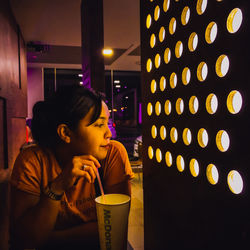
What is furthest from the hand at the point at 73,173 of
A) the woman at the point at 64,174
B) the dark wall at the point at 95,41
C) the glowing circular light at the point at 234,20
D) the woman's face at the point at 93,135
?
the dark wall at the point at 95,41

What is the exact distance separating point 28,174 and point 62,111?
0.33 metres

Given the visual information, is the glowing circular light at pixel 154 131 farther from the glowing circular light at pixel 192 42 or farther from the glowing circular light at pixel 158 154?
the glowing circular light at pixel 192 42

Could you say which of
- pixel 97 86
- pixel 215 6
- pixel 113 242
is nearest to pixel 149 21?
pixel 215 6

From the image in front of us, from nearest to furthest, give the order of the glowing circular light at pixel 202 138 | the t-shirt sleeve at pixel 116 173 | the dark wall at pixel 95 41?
the glowing circular light at pixel 202 138 < the t-shirt sleeve at pixel 116 173 < the dark wall at pixel 95 41

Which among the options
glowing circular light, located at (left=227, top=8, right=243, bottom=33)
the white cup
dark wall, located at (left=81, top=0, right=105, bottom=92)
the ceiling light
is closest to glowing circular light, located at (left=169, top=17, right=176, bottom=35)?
glowing circular light, located at (left=227, top=8, right=243, bottom=33)

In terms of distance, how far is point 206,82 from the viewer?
0.52 meters

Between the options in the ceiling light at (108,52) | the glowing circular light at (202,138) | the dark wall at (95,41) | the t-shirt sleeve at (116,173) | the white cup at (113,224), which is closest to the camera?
the glowing circular light at (202,138)

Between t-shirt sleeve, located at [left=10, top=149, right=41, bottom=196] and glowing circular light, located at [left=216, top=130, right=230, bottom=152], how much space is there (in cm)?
86

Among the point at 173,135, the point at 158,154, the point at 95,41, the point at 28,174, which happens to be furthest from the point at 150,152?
the point at 95,41

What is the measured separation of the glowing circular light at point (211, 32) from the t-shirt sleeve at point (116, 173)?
0.87 metres

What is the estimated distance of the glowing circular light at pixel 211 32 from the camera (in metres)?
0.50

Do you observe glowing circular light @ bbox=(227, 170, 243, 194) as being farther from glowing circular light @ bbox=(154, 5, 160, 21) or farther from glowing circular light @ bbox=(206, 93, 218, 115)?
glowing circular light @ bbox=(154, 5, 160, 21)

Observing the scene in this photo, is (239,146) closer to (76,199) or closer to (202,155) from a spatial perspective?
(202,155)

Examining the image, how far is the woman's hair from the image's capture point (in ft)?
3.69
